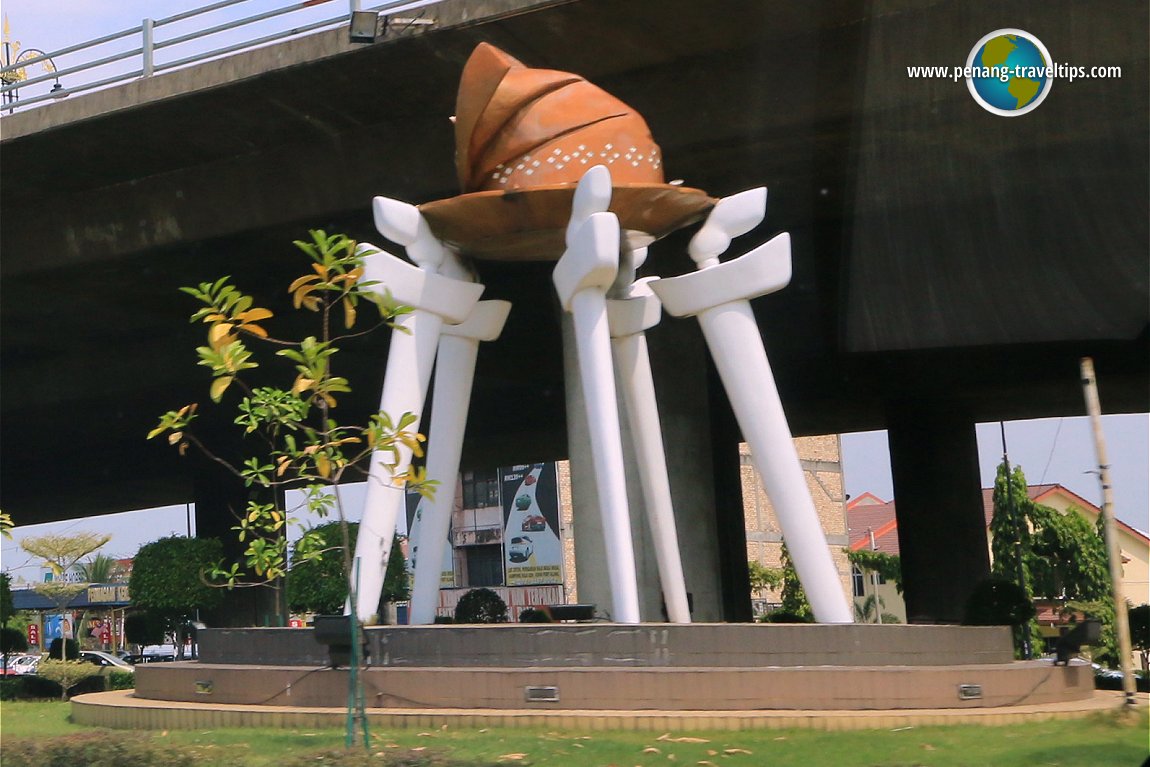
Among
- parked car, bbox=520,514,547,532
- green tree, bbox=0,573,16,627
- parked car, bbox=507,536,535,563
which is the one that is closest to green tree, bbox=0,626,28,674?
green tree, bbox=0,573,16,627

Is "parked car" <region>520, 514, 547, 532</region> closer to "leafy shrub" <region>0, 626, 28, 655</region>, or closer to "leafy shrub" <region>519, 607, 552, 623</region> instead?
"leafy shrub" <region>0, 626, 28, 655</region>

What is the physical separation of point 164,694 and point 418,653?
152 inches

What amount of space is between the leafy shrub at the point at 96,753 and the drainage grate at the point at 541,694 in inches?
146

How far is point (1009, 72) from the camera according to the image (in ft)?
61.6

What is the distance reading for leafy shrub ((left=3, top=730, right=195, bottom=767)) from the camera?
10844 mm

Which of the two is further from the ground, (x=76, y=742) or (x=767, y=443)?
(x=767, y=443)

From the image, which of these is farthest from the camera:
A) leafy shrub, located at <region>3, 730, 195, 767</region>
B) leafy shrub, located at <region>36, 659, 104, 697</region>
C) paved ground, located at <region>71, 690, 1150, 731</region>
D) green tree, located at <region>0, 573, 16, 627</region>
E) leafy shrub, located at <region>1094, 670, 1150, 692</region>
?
green tree, located at <region>0, 573, 16, 627</region>

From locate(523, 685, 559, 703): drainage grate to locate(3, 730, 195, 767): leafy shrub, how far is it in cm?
370

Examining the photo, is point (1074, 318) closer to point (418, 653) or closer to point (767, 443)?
point (767, 443)

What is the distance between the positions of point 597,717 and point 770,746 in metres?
1.95

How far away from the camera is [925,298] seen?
21.6 m

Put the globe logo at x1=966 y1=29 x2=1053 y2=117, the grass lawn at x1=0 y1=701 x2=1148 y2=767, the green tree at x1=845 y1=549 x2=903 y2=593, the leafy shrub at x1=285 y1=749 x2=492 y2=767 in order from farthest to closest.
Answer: the green tree at x1=845 y1=549 x2=903 y2=593
the globe logo at x1=966 y1=29 x2=1053 y2=117
the grass lawn at x1=0 y1=701 x2=1148 y2=767
the leafy shrub at x1=285 y1=749 x2=492 y2=767

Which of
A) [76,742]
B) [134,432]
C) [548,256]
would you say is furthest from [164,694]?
[134,432]

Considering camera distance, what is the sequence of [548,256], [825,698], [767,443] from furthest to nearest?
1. [548,256]
2. [767,443]
3. [825,698]
